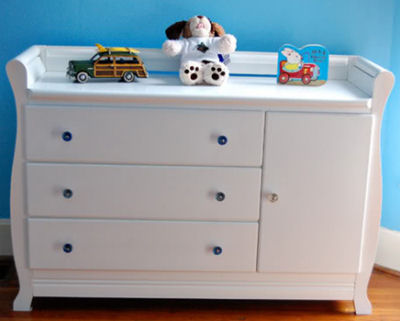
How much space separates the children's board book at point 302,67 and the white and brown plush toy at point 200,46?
19 cm

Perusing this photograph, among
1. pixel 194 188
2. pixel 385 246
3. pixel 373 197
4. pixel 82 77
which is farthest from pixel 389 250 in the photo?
pixel 82 77

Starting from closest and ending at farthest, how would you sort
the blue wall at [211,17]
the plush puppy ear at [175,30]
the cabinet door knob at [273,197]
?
1. the cabinet door knob at [273,197]
2. the plush puppy ear at [175,30]
3. the blue wall at [211,17]

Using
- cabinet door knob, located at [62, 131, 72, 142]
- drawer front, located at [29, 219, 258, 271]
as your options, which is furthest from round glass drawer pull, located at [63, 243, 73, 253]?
cabinet door knob, located at [62, 131, 72, 142]

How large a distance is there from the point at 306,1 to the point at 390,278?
112cm

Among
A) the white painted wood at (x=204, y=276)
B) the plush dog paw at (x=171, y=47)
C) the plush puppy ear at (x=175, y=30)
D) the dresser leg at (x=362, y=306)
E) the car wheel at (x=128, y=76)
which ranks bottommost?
the dresser leg at (x=362, y=306)

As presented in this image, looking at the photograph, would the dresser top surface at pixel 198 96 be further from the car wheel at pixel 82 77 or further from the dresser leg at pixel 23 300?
the dresser leg at pixel 23 300

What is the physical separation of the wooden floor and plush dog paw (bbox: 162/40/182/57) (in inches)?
34.9

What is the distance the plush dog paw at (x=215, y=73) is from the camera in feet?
7.09

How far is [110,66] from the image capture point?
2197mm

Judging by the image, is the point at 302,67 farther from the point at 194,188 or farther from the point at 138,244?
the point at 138,244

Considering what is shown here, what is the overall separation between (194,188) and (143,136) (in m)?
0.24

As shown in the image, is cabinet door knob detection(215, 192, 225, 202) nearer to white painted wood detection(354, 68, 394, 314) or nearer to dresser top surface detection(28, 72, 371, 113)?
dresser top surface detection(28, 72, 371, 113)

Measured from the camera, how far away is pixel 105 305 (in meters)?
2.27

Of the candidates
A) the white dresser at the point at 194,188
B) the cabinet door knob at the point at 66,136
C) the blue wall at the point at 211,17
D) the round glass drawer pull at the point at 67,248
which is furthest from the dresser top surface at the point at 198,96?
the round glass drawer pull at the point at 67,248
